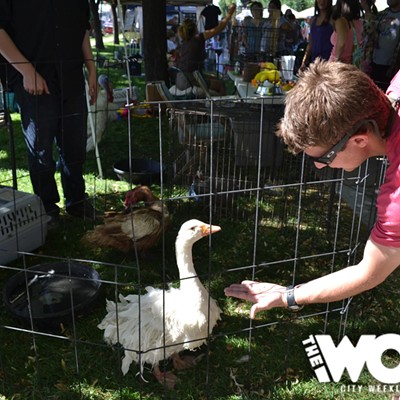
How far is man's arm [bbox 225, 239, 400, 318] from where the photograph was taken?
1258 mm

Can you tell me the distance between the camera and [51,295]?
2.56 m

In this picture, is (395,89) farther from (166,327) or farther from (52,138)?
(52,138)

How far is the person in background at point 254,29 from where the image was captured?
9476mm

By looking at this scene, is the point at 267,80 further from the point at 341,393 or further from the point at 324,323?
the point at 341,393

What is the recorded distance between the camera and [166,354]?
2.05 m

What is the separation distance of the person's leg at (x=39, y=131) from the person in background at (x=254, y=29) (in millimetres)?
6859

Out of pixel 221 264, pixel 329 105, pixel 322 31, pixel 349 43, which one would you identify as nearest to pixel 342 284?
pixel 329 105

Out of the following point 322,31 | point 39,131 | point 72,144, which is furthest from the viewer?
point 322,31

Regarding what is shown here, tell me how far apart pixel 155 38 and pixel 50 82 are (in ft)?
14.6

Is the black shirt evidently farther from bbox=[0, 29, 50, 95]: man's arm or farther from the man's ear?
the man's ear

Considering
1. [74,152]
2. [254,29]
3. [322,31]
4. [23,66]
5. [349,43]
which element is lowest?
[74,152]

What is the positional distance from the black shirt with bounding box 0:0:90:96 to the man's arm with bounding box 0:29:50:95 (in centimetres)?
6

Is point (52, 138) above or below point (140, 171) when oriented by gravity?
above

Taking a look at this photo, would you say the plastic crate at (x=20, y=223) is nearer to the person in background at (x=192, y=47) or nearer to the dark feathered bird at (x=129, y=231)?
the dark feathered bird at (x=129, y=231)
